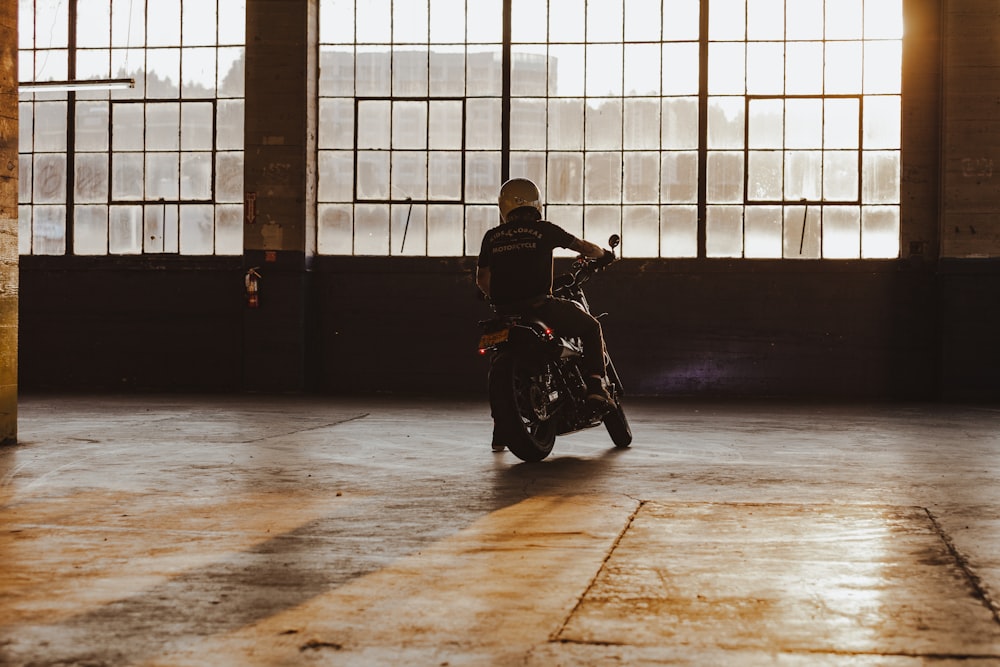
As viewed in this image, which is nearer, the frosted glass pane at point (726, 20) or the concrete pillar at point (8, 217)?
the concrete pillar at point (8, 217)

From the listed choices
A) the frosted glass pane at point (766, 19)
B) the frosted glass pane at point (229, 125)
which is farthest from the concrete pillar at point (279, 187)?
the frosted glass pane at point (766, 19)

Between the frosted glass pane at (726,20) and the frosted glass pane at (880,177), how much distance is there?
1902mm

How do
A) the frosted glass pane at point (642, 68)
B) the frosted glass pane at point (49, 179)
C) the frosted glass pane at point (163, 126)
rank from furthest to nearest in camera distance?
the frosted glass pane at point (49, 179), the frosted glass pane at point (163, 126), the frosted glass pane at point (642, 68)

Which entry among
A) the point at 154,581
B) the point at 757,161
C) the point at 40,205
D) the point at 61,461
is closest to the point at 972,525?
the point at 154,581

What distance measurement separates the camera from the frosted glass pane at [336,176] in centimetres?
1288

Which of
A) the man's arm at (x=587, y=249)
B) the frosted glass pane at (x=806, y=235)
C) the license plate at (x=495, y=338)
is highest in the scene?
the frosted glass pane at (x=806, y=235)

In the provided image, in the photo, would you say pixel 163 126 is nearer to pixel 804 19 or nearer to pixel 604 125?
pixel 604 125

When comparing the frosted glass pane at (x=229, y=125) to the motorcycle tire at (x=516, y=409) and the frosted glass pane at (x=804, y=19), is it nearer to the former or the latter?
the frosted glass pane at (x=804, y=19)

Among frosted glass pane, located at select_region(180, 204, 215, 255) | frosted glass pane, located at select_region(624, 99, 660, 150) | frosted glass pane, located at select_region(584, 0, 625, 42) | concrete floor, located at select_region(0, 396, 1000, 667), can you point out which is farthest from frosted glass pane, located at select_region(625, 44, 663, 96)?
concrete floor, located at select_region(0, 396, 1000, 667)

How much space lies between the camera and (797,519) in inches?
172

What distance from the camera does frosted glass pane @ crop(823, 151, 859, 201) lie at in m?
12.3

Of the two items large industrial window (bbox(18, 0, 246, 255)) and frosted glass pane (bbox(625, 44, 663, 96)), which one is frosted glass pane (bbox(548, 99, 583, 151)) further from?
large industrial window (bbox(18, 0, 246, 255))

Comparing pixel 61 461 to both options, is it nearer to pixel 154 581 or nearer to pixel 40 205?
pixel 154 581

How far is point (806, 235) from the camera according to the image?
40.4 ft
